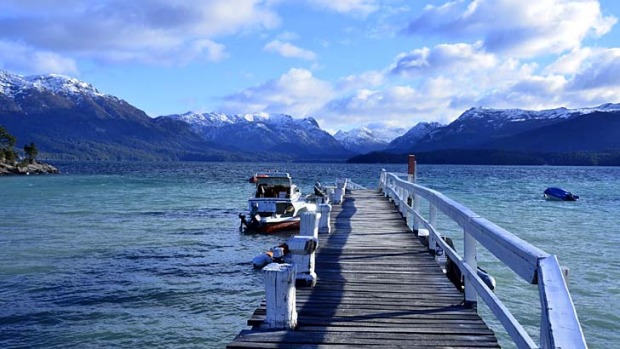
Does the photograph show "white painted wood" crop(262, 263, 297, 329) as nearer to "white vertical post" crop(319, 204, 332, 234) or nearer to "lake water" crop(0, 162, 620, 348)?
"lake water" crop(0, 162, 620, 348)

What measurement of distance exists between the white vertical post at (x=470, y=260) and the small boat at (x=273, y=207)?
1936 cm

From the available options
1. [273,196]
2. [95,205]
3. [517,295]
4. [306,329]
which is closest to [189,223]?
[273,196]

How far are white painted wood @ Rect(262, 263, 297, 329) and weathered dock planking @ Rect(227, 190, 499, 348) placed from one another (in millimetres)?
122

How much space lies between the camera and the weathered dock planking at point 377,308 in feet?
17.6

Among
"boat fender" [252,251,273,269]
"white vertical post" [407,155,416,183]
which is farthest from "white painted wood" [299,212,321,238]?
"white vertical post" [407,155,416,183]

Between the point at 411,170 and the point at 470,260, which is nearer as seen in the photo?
the point at 470,260

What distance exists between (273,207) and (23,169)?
94.9 metres

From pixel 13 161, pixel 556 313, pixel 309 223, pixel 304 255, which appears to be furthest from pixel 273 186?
pixel 13 161

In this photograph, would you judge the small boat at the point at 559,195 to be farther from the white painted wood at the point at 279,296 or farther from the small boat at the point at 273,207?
the white painted wood at the point at 279,296

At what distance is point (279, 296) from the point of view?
557cm

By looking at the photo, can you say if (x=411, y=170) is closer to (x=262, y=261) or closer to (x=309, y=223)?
(x=262, y=261)

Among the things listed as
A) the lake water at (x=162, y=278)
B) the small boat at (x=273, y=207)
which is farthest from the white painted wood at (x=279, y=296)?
the small boat at (x=273, y=207)

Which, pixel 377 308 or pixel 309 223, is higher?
pixel 309 223

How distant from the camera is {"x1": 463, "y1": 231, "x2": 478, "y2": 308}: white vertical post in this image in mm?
6402
